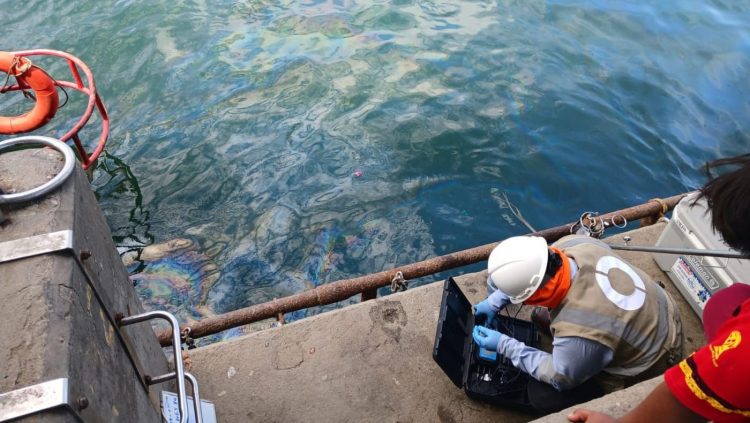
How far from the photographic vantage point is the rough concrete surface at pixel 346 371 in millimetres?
2842

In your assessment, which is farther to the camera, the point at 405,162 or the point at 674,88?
the point at 674,88

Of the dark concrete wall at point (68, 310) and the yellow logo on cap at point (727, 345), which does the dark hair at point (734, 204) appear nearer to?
the yellow logo on cap at point (727, 345)

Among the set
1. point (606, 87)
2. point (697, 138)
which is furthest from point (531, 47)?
point (697, 138)

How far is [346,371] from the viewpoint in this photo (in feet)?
9.91

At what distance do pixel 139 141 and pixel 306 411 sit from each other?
5751 mm

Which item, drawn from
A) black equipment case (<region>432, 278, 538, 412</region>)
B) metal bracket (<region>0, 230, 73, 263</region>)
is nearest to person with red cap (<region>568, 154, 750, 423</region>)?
black equipment case (<region>432, 278, 538, 412</region>)

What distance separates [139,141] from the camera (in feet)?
23.6

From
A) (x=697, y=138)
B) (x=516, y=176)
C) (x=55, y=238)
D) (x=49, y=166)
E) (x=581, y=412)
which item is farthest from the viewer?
(x=697, y=138)

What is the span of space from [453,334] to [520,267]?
2.00 ft

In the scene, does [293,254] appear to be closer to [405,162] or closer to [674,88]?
[405,162]

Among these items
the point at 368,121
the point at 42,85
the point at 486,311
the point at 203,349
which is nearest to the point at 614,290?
the point at 486,311

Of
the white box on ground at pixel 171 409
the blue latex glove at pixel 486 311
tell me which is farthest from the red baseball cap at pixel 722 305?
the white box on ground at pixel 171 409

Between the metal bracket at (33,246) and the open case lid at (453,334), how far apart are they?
1846 mm

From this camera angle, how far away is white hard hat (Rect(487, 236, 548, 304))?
2.65 meters
